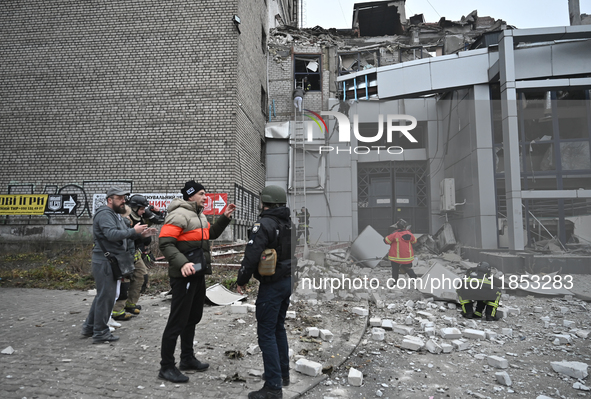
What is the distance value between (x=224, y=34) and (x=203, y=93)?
6.98 ft

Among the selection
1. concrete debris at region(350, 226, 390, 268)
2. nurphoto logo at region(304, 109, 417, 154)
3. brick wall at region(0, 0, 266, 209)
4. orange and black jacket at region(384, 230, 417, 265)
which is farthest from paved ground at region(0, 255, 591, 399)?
nurphoto logo at region(304, 109, 417, 154)

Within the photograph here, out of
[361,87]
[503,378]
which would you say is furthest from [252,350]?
[361,87]

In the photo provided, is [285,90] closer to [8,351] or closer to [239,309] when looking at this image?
[239,309]

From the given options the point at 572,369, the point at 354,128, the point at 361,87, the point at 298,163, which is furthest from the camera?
the point at 298,163

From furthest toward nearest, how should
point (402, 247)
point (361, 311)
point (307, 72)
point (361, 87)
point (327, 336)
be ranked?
1. point (307, 72)
2. point (361, 87)
3. point (402, 247)
4. point (361, 311)
5. point (327, 336)

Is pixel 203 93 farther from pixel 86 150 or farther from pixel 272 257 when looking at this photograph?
pixel 272 257

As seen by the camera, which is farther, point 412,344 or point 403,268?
point 403,268

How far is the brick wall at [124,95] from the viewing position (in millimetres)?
12133

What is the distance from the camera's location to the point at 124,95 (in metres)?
12.3

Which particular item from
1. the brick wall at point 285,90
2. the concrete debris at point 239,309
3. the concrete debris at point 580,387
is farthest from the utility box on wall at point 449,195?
the concrete debris at point 580,387

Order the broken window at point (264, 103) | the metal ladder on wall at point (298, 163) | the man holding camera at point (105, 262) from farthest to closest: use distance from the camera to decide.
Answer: the broken window at point (264, 103) → the metal ladder on wall at point (298, 163) → the man holding camera at point (105, 262)

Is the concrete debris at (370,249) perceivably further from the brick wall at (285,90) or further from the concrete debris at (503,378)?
the brick wall at (285,90)

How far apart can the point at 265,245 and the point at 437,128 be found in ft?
48.2

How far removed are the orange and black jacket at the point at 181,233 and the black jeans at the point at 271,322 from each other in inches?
30.5
